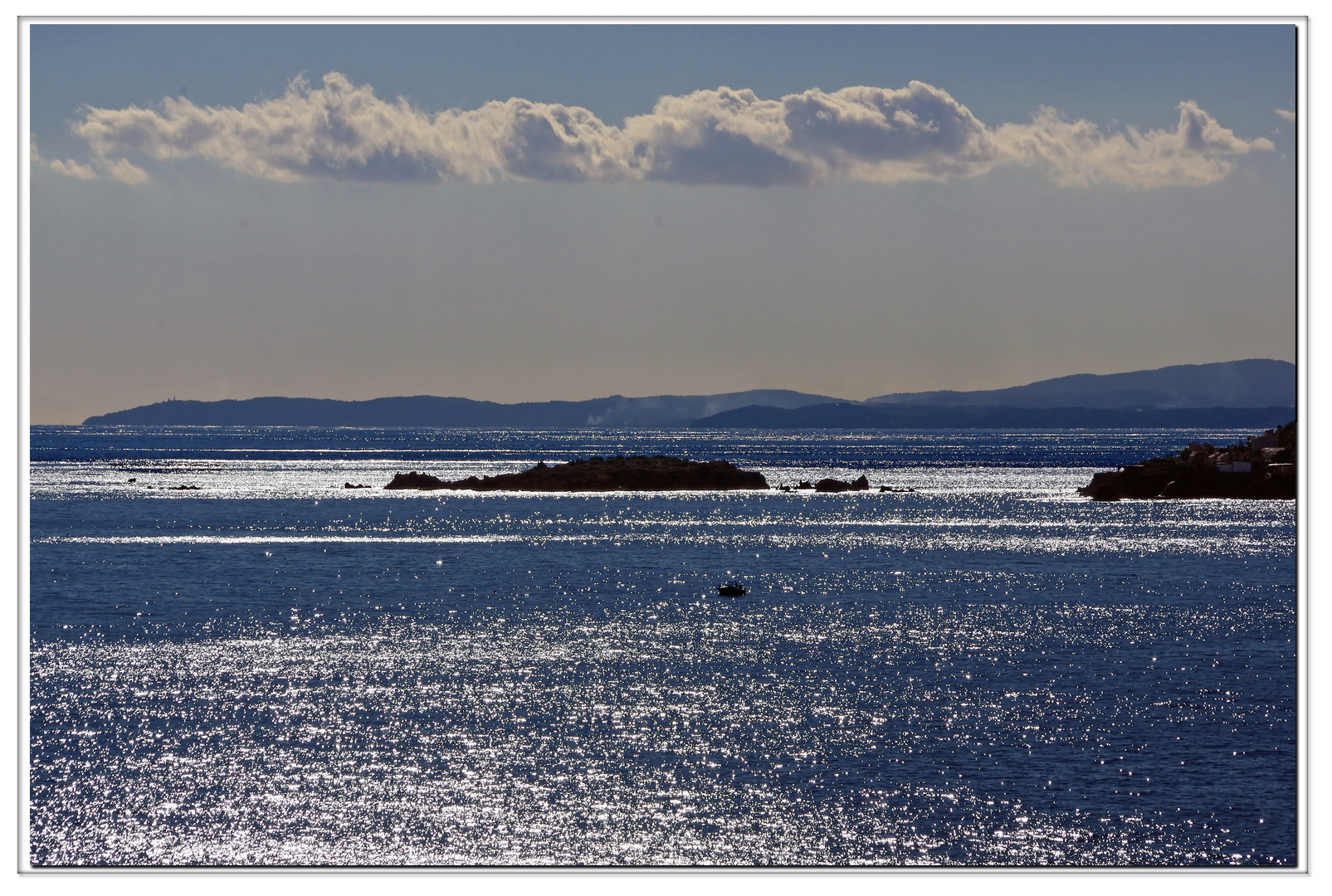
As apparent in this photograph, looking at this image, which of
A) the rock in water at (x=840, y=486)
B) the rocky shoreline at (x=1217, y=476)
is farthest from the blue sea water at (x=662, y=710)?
the rock in water at (x=840, y=486)

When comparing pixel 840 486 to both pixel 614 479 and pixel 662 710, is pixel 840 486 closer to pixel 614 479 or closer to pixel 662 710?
pixel 614 479

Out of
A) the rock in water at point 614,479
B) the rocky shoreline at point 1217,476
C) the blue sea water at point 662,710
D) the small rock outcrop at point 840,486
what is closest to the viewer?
the blue sea water at point 662,710

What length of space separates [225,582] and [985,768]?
54.4 meters

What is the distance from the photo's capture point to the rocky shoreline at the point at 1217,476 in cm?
14350

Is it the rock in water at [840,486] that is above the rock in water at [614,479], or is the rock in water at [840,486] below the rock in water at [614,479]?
below

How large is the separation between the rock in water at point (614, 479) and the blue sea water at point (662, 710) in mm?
85903

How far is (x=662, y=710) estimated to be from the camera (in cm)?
3941

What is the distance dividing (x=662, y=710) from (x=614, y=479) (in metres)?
139

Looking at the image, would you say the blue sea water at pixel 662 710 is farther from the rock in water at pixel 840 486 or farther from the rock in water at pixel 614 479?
the rock in water at pixel 614 479

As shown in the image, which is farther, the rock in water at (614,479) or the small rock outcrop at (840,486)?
the rock in water at (614,479)

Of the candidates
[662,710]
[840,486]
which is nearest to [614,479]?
[840,486]
